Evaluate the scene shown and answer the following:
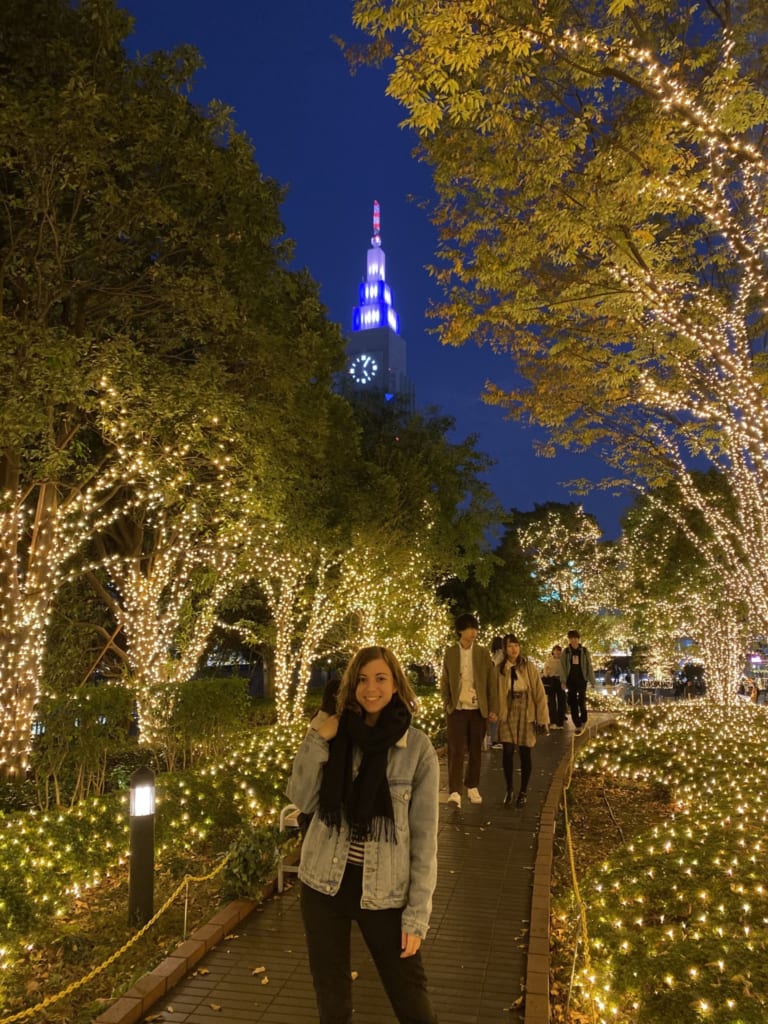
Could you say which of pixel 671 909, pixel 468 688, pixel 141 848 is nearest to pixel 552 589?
pixel 468 688

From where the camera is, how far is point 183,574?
44.2ft

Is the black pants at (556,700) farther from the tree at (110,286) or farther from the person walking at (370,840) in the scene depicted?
the person walking at (370,840)

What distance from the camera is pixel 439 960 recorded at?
4.61 meters

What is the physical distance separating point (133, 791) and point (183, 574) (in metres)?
8.36

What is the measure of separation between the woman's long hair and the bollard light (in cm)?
309

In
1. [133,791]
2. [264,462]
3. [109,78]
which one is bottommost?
[133,791]

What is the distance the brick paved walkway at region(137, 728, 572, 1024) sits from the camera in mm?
3979

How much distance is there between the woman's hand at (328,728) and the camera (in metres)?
2.85

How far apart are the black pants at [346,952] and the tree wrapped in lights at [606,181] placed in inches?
232

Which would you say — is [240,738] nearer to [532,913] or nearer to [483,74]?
[532,913]

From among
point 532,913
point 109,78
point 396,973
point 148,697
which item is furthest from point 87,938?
point 109,78

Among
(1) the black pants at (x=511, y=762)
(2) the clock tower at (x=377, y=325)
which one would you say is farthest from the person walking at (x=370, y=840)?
(2) the clock tower at (x=377, y=325)

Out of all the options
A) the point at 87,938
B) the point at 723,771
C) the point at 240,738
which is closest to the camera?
the point at 87,938

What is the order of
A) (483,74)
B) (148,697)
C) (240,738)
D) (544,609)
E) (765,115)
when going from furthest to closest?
(544,609)
(240,738)
(148,697)
(765,115)
(483,74)
